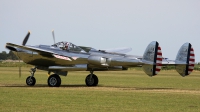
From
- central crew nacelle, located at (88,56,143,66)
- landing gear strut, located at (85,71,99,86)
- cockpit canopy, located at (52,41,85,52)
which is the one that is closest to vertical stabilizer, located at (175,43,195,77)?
central crew nacelle, located at (88,56,143,66)

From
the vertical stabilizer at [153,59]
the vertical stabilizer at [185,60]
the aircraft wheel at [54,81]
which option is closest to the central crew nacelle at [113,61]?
the vertical stabilizer at [153,59]

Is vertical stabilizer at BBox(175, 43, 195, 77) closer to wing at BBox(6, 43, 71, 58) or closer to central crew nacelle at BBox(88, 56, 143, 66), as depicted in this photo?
central crew nacelle at BBox(88, 56, 143, 66)

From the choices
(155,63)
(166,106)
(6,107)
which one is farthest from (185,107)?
(155,63)

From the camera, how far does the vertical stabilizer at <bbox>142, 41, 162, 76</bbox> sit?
102 feet

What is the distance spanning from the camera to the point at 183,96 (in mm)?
26344

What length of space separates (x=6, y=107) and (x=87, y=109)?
3005 millimetres

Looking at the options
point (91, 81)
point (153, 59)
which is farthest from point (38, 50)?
point (153, 59)

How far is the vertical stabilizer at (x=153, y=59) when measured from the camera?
31.2 m

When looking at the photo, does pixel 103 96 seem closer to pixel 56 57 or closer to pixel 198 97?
pixel 198 97

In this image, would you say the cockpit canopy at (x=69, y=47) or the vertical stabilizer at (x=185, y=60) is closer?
the vertical stabilizer at (x=185, y=60)

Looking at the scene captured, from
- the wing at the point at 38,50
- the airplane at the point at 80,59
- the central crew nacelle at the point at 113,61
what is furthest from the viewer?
the wing at the point at 38,50

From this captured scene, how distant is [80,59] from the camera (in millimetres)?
34688

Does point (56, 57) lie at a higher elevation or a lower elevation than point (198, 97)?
higher

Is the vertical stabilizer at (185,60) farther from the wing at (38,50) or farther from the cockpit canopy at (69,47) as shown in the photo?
the wing at (38,50)
